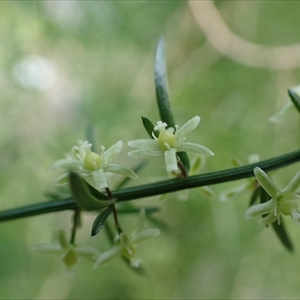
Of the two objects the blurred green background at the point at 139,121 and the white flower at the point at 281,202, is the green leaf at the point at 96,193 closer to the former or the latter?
the white flower at the point at 281,202

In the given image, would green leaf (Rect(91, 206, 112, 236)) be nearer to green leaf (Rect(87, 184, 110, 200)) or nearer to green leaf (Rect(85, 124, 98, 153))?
green leaf (Rect(87, 184, 110, 200))

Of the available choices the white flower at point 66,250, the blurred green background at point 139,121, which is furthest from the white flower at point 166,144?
the blurred green background at point 139,121

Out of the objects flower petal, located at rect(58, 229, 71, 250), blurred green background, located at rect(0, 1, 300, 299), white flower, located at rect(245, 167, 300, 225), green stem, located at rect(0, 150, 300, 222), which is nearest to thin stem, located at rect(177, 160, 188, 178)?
green stem, located at rect(0, 150, 300, 222)

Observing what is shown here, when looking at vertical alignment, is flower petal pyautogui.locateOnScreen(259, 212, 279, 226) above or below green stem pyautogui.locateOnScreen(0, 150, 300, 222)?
below

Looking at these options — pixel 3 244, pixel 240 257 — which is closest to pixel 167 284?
pixel 240 257

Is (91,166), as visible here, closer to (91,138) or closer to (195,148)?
(195,148)

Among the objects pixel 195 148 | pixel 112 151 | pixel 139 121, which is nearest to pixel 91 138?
pixel 112 151

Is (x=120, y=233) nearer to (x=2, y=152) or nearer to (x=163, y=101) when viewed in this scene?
(x=163, y=101)
